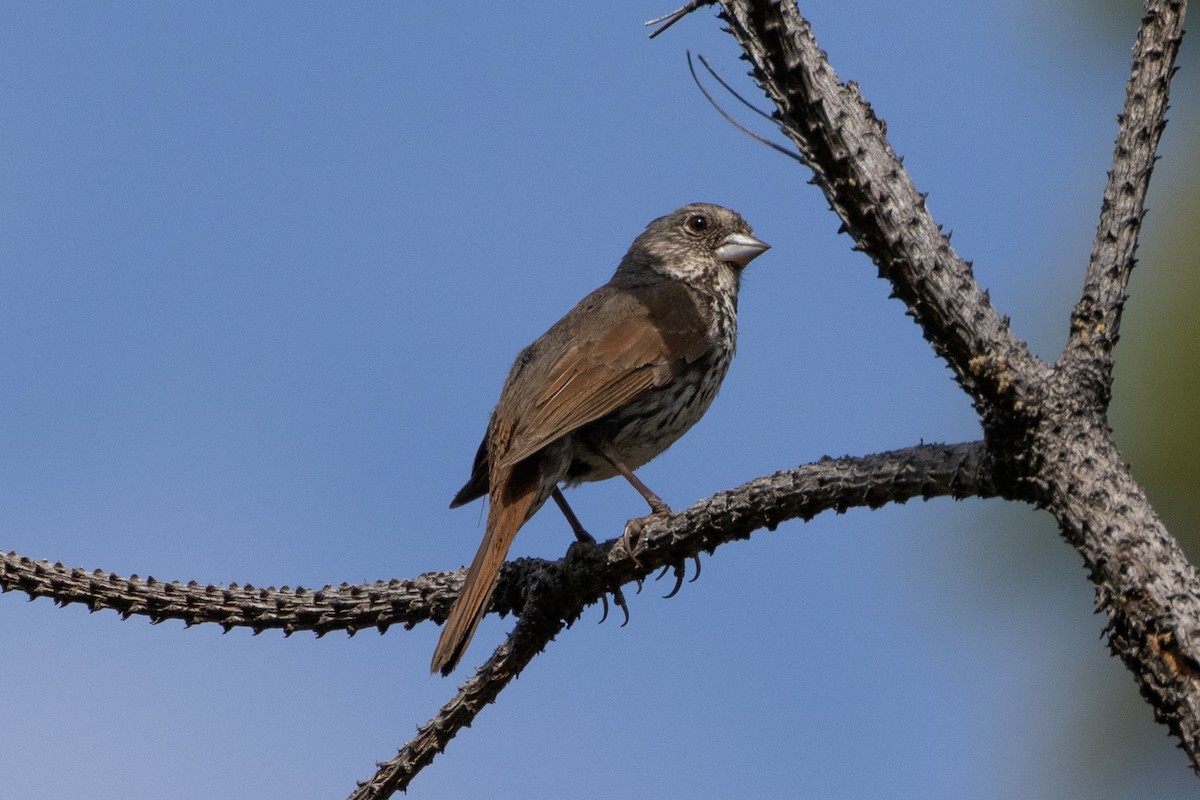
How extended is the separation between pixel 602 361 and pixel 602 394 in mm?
190

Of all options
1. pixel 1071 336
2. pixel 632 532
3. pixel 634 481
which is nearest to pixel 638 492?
pixel 634 481

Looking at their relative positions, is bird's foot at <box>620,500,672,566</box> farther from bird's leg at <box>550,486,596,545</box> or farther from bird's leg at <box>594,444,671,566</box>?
bird's leg at <box>550,486,596,545</box>

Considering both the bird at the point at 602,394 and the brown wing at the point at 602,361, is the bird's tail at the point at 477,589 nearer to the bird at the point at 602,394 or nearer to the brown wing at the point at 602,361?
the bird at the point at 602,394

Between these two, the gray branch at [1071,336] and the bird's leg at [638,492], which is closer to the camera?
the gray branch at [1071,336]

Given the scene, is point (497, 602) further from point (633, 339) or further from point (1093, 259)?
point (1093, 259)

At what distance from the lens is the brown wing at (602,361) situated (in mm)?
5352

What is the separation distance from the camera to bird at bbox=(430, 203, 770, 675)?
5277 millimetres

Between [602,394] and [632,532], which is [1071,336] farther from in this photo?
[602,394]

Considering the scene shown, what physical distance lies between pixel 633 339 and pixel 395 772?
2.47 metres

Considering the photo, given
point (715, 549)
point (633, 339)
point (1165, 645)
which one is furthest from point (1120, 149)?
point (633, 339)

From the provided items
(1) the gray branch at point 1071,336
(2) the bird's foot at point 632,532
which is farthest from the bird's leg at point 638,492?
(1) the gray branch at point 1071,336

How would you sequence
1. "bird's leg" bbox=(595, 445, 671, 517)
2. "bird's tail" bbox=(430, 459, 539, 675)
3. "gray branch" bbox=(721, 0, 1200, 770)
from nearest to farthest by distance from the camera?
1. "gray branch" bbox=(721, 0, 1200, 770)
2. "bird's tail" bbox=(430, 459, 539, 675)
3. "bird's leg" bbox=(595, 445, 671, 517)

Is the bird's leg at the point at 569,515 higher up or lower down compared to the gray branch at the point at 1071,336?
higher up

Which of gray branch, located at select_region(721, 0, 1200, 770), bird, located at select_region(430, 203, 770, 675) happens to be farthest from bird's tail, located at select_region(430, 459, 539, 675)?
gray branch, located at select_region(721, 0, 1200, 770)
